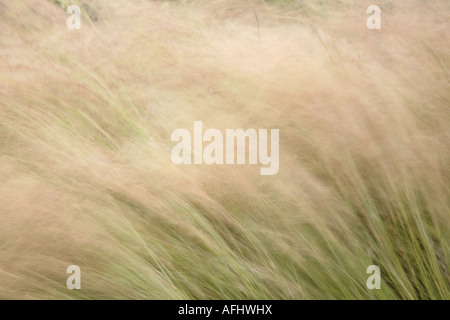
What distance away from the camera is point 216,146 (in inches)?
48.1

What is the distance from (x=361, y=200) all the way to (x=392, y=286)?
23 centimetres

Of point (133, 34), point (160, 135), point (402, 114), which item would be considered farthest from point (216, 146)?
point (133, 34)

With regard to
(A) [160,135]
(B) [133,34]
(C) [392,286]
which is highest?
(B) [133,34]

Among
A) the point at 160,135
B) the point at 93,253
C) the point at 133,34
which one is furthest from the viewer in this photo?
the point at 133,34

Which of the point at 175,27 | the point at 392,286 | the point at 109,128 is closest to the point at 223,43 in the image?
the point at 175,27

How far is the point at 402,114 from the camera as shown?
1244mm

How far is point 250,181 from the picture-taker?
1193 millimetres

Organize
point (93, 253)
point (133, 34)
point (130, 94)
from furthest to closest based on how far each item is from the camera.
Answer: point (133, 34) < point (130, 94) < point (93, 253)

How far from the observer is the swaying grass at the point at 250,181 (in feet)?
3.79

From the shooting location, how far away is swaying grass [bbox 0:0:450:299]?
1154mm

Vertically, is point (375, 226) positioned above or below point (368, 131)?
below

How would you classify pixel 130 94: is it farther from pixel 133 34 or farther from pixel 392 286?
pixel 392 286

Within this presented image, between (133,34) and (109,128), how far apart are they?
36 centimetres

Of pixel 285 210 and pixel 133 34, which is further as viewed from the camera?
pixel 133 34
